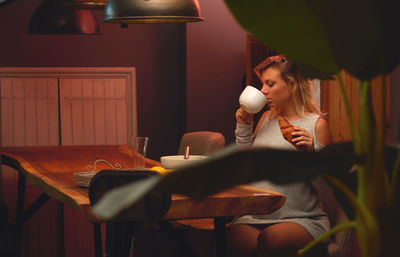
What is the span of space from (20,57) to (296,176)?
5505mm

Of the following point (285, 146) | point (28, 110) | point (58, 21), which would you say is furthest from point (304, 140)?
point (28, 110)

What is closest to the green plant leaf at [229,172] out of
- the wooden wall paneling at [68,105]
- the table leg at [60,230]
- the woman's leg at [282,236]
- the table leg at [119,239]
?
the table leg at [119,239]

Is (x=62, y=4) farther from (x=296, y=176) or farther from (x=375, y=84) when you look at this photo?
(x=296, y=176)

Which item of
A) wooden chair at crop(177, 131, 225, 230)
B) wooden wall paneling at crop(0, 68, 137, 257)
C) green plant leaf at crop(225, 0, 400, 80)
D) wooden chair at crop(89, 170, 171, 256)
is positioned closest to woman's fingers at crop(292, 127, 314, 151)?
wooden chair at crop(89, 170, 171, 256)

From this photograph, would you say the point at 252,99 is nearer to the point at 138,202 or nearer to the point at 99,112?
the point at 138,202

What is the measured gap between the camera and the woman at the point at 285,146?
8.36ft

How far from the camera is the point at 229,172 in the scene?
616 mm

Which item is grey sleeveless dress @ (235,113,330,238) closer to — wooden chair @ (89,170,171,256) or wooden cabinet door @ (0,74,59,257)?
wooden chair @ (89,170,171,256)

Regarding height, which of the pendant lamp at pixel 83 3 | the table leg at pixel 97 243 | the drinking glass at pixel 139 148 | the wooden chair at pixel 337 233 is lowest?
the table leg at pixel 97 243

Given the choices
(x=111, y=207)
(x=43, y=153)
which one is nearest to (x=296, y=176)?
(x=111, y=207)

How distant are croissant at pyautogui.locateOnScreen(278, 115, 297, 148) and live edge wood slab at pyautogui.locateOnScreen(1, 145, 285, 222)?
0.51 m

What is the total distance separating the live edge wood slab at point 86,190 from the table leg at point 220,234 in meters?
0.15

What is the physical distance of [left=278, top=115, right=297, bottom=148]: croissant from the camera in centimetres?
275

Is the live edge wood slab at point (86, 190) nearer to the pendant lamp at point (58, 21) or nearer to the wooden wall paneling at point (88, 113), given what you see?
the pendant lamp at point (58, 21)
